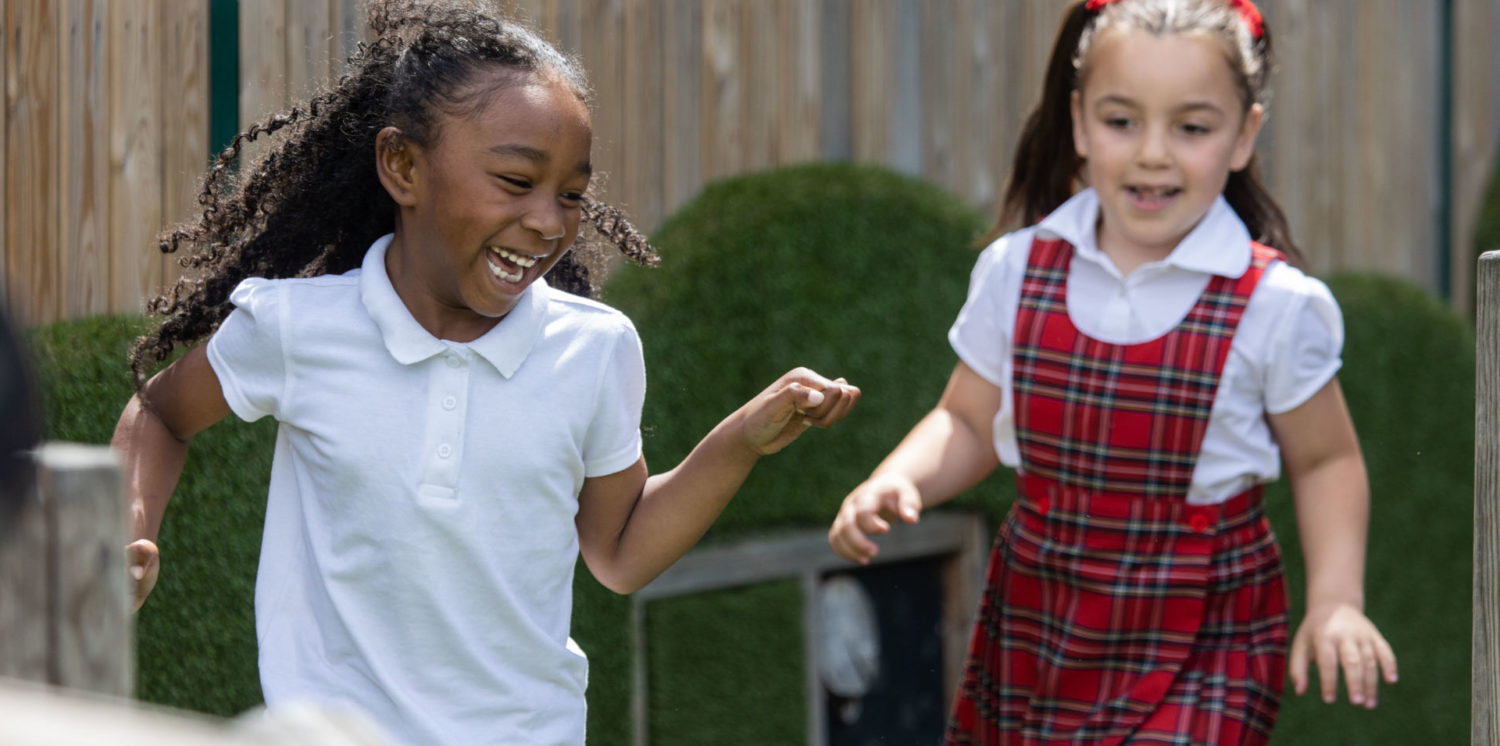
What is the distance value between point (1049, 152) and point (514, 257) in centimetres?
143

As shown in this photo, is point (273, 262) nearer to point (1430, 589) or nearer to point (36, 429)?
point (36, 429)

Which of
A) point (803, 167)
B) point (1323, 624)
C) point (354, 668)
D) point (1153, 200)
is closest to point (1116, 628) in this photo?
point (1323, 624)

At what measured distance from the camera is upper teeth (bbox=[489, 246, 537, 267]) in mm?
2420

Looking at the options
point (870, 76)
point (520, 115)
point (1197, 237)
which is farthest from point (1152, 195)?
point (870, 76)

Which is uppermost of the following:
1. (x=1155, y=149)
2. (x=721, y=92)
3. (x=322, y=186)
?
(x=721, y=92)

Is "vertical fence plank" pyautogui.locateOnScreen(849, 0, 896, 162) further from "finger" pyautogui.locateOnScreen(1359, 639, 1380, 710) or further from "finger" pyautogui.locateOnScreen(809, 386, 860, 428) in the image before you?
"finger" pyautogui.locateOnScreen(809, 386, 860, 428)

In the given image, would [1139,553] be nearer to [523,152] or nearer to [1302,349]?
[1302,349]

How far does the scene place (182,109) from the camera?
128 inches

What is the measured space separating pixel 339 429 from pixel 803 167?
2.32 m

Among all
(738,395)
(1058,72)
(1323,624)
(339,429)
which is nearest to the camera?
(339,429)

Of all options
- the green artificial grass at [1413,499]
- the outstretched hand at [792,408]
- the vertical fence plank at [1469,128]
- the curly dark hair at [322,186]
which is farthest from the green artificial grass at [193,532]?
the vertical fence plank at [1469,128]

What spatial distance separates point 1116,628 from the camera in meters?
3.01

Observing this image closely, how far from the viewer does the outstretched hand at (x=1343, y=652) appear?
8.92 feet

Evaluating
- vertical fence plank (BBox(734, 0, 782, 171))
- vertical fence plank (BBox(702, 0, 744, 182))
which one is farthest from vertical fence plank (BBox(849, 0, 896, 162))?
vertical fence plank (BBox(702, 0, 744, 182))
